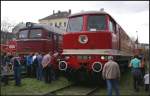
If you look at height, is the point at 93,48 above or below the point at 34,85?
above

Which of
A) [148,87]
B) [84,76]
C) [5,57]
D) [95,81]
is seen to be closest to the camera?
[148,87]

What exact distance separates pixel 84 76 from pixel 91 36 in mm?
2113

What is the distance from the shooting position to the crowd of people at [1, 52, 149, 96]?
14930mm

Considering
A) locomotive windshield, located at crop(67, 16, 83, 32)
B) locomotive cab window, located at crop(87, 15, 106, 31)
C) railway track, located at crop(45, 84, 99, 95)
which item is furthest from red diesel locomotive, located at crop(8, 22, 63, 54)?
locomotive cab window, located at crop(87, 15, 106, 31)

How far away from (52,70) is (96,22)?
3.76 metres

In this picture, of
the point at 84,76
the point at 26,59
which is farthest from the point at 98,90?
the point at 26,59

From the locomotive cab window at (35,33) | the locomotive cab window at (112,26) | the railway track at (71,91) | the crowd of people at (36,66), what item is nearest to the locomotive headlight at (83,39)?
the locomotive cab window at (112,26)

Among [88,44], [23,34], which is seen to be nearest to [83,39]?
[88,44]

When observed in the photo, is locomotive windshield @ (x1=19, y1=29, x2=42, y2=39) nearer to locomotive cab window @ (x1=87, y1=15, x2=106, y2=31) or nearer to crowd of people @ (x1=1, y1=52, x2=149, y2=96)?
crowd of people @ (x1=1, y1=52, x2=149, y2=96)

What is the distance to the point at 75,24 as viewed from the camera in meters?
19.6

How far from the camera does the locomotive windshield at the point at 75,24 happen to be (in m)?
19.4

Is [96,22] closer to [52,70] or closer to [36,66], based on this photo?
[52,70]

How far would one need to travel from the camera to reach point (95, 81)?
69.8 ft

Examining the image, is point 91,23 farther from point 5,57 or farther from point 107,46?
point 5,57
